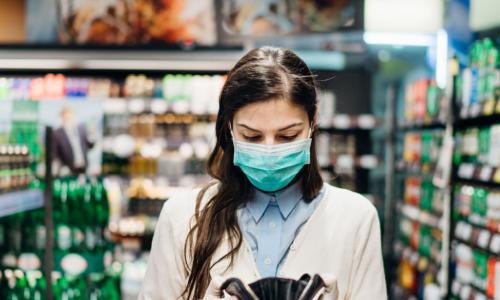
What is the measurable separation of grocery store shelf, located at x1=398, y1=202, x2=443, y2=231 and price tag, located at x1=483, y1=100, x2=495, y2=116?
148 centimetres

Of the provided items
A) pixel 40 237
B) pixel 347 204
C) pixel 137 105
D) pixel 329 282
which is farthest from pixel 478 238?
pixel 137 105

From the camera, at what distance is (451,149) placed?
5027 millimetres

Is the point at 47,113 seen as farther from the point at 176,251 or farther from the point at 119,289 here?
the point at 176,251

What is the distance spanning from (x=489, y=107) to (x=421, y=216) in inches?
86.4

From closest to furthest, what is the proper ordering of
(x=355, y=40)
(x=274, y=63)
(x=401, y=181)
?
1. (x=274, y=63)
2. (x=355, y=40)
3. (x=401, y=181)

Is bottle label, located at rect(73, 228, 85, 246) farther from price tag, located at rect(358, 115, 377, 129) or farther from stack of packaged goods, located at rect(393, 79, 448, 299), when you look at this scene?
price tag, located at rect(358, 115, 377, 129)

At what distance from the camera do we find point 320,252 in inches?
62.4

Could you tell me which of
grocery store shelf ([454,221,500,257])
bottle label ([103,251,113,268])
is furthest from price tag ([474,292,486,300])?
bottle label ([103,251,113,268])

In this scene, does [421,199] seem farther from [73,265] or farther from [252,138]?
[252,138]

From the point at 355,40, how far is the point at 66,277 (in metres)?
3.78

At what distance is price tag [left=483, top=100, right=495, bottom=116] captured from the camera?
418 cm

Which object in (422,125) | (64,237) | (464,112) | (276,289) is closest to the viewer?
(276,289)

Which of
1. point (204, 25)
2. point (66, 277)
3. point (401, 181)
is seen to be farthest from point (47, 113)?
point (401, 181)

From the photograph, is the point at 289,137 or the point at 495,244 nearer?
the point at 289,137
